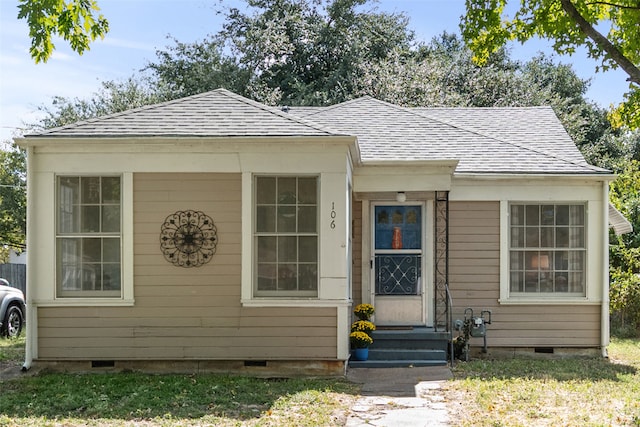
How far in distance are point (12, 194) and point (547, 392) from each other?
28.4m

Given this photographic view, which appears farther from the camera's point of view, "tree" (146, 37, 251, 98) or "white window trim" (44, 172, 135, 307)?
"tree" (146, 37, 251, 98)

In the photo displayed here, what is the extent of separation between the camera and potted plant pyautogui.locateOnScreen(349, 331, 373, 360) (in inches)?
417

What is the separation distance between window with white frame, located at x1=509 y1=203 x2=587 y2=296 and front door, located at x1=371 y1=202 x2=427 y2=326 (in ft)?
4.77

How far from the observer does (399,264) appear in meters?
11.9

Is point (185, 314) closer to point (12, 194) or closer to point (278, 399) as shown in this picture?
point (278, 399)

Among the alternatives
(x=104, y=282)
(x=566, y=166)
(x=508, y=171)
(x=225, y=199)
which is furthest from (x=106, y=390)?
(x=566, y=166)

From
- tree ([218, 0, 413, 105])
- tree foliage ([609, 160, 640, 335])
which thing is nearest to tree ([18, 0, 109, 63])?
tree foliage ([609, 160, 640, 335])

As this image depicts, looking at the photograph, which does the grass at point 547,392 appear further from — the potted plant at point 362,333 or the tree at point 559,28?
the tree at point 559,28

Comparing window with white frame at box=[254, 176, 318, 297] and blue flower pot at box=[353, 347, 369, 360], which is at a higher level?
window with white frame at box=[254, 176, 318, 297]

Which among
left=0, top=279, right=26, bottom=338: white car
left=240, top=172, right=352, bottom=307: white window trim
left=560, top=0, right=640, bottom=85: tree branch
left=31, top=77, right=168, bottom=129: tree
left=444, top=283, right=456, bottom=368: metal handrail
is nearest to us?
left=560, top=0, right=640, bottom=85: tree branch

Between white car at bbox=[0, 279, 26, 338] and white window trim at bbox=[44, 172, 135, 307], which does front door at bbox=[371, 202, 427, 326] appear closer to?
white window trim at bbox=[44, 172, 135, 307]

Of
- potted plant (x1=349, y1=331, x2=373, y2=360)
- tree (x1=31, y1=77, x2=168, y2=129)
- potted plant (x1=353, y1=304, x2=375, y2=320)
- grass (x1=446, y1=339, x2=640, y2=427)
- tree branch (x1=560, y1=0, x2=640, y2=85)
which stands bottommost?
grass (x1=446, y1=339, x2=640, y2=427)

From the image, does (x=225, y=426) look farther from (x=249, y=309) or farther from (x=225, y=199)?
(x=225, y=199)

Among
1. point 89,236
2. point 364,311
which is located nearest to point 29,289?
point 89,236
